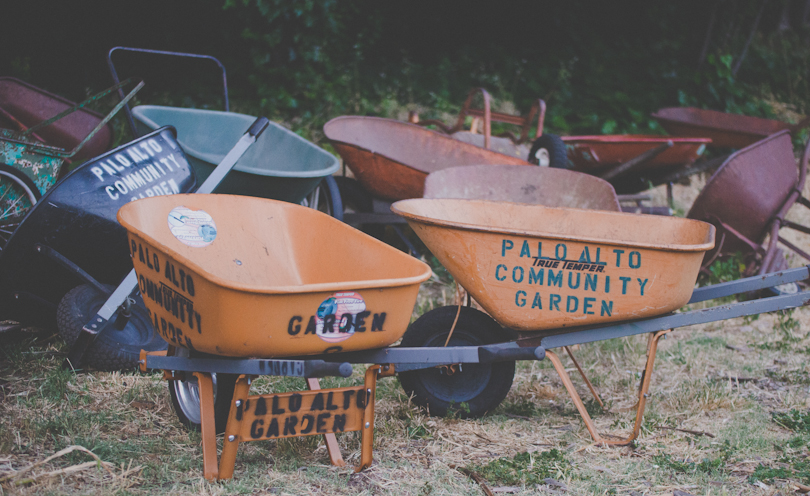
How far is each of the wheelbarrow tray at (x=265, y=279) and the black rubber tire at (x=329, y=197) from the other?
167 centimetres

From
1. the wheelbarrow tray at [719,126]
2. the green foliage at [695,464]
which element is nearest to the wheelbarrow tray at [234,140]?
the green foliage at [695,464]

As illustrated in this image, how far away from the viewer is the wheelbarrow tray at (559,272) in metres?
2.54

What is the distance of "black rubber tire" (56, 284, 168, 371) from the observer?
2961 millimetres

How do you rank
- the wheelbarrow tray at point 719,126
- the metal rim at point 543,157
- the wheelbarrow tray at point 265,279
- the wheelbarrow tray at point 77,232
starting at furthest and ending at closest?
1. the wheelbarrow tray at point 719,126
2. the metal rim at point 543,157
3. the wheelbarrow tray at point 77,232
4. the wheelbarrow tray at point 265,279

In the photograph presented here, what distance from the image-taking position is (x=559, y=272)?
257 cm

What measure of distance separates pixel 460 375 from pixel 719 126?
18.2ft

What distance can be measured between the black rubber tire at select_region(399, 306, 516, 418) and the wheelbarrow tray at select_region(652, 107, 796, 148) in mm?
4293

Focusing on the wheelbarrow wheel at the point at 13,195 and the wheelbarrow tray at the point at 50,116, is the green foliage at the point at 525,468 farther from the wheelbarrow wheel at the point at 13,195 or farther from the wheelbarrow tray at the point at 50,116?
the wheelbarrow tray at the point at 50,116

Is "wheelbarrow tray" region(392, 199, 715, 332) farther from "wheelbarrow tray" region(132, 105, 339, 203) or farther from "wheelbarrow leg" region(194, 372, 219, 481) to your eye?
"wheelbarrow tray" region(132, 105, 339, 203)

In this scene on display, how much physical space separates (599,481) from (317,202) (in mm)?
2985

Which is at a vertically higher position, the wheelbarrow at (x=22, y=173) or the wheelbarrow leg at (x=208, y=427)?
the wheelbarrow at (x=22, y=173)

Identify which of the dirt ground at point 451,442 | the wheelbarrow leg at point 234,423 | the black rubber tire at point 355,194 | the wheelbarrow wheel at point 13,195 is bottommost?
the dirt ground at point 451,442

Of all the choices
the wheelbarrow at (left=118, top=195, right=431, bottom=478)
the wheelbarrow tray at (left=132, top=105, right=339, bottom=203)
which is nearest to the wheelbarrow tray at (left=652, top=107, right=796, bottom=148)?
the wheelbarrow tray at (left=132, top=105, right=339, bottom=203)

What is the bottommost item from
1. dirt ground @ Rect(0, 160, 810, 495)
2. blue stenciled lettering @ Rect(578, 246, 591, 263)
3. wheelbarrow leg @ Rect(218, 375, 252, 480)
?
dirt ground @ Rect(0, 160, 810, 495)
